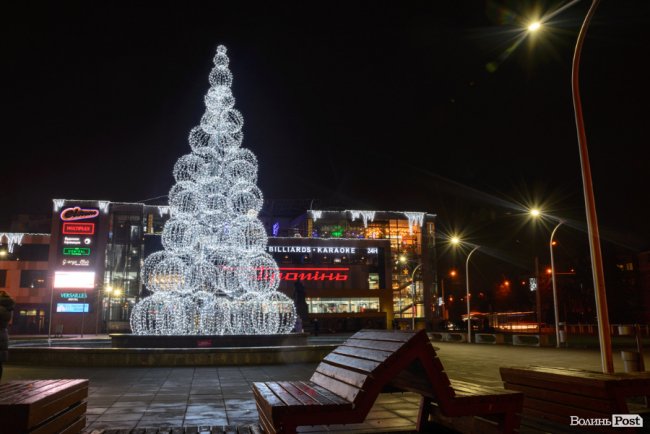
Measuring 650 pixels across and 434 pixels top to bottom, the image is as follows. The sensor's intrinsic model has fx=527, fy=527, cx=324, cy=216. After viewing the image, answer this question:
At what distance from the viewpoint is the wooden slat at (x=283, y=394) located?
4.70m

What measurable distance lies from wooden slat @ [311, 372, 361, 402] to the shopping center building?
47.7m

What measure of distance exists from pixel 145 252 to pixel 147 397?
A: 155ft

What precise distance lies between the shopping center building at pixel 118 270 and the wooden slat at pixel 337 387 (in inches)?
1876

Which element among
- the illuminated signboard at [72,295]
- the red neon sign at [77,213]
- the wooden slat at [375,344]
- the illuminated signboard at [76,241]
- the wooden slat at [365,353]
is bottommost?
the wooden slat at [365,353]

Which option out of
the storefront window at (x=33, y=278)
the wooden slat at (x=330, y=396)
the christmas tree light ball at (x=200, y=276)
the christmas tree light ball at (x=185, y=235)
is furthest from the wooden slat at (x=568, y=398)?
the storefront window at (x=33, y=278)

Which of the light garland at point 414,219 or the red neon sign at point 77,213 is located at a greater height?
the light garland at point 414,219

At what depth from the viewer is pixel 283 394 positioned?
203 inches

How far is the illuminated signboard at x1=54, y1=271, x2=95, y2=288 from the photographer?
53.5 metres

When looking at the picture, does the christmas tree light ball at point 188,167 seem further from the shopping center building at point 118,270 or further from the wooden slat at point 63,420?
the shopping center building at point 118,270

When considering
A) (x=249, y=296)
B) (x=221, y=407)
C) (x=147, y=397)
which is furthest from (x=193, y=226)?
(x=221, y=407)

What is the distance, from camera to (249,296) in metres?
19.7

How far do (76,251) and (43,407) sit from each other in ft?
183

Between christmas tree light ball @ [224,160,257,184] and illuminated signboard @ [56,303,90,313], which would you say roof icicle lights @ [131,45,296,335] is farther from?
illuminated signboard @ [56,303,90,313]

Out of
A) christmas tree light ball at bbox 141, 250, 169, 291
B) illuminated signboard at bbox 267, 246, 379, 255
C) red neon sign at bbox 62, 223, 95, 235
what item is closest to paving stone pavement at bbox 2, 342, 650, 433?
christmas tree light ball at bbox 141, 250, 169, 291
